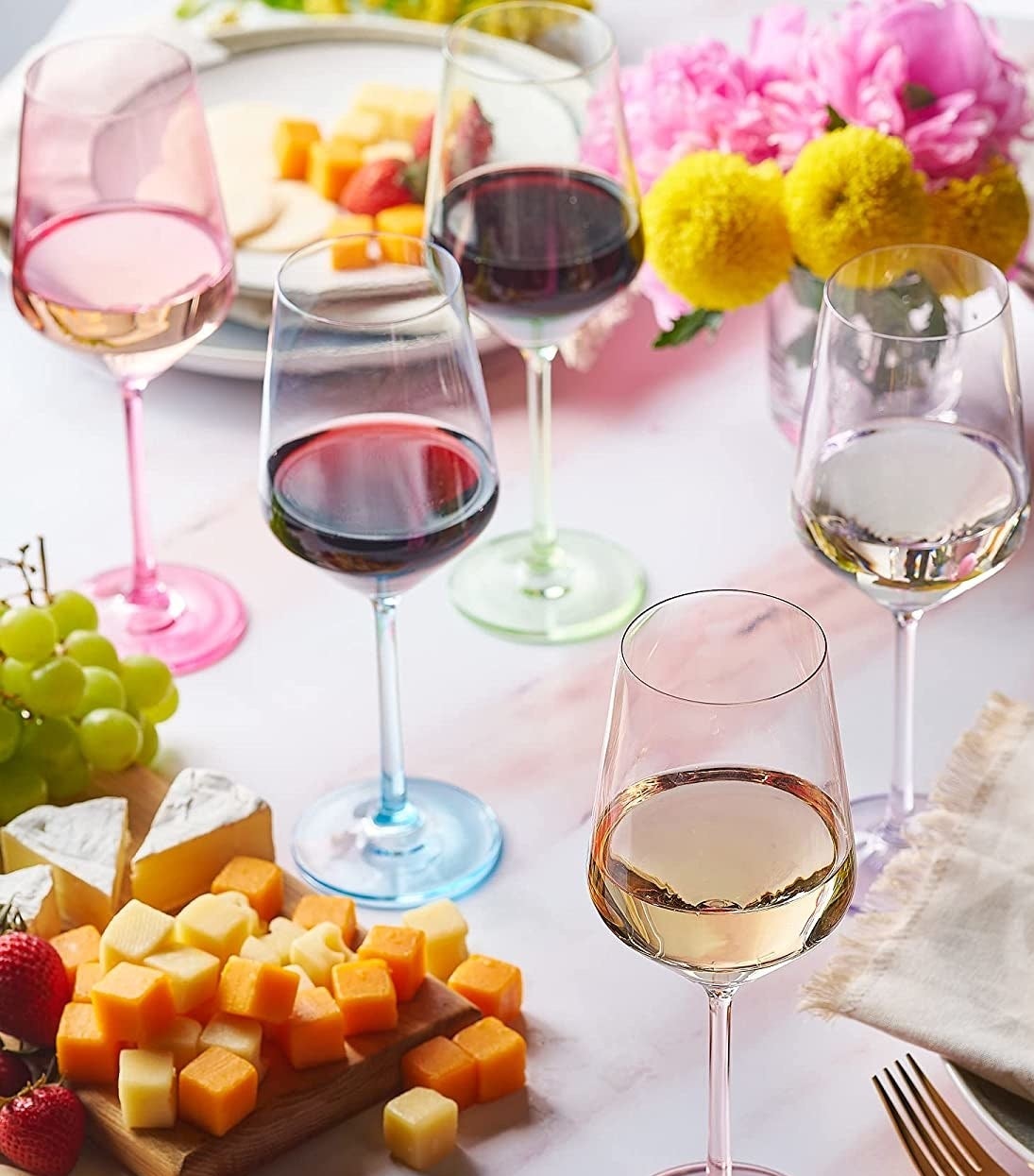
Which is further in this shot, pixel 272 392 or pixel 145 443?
pixel 145 443

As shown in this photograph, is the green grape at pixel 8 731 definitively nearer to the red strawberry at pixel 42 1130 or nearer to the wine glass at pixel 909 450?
the red strawberry at pixel 42 1130

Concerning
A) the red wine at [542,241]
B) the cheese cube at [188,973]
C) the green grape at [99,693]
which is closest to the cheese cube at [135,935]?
the cheese cube at [188,973]

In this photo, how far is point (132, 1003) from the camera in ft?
3.37

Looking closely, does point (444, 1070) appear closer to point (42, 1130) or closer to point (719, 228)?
point (42, 1130)

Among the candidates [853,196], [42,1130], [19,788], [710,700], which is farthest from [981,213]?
[42,1130]

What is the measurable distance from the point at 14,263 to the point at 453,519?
1.44ft

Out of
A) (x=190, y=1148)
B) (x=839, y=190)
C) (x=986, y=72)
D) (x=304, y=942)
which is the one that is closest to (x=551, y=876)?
(x=304, y=942)

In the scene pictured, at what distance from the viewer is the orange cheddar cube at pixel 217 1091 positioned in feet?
3.35

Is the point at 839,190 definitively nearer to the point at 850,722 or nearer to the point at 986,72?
the point at 986,72

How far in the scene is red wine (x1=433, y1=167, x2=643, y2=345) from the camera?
1.39 metres

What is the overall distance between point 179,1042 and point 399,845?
0.26 meters

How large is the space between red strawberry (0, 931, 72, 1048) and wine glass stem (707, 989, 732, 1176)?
1.20 ft

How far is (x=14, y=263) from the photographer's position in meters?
1.39

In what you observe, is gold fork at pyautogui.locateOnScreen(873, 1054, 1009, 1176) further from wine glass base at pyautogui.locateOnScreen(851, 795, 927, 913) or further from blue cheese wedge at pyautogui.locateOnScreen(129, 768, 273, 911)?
blue cheese wedge at pyautogui.locateOnScreen(129, 768, 273, 911)
